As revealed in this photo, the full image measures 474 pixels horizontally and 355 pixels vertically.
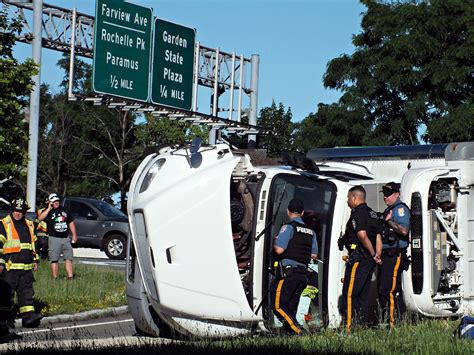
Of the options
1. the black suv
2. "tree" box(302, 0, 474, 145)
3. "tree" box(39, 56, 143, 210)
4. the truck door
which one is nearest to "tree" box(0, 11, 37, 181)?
the black suv

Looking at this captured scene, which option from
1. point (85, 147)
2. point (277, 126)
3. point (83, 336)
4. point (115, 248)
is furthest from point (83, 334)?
point (85, 147)

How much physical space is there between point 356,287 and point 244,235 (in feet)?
4.31

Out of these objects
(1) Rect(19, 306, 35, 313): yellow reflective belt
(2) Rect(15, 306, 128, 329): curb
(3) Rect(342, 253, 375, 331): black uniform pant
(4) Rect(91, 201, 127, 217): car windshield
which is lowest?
(2) Rect(15, 306, 128, 329): curb

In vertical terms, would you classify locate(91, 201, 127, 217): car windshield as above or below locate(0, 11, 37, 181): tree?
below

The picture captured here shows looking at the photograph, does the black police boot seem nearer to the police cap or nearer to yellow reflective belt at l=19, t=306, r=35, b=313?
yellow reflective belt at l=19, t=306, r=35, b=313

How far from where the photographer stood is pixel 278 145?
49.9 meters

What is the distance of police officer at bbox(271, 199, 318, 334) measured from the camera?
11.9 metres

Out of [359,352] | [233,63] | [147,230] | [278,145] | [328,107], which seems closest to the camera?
[359,352]

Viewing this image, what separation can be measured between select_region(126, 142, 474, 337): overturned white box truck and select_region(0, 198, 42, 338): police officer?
85.6 inches

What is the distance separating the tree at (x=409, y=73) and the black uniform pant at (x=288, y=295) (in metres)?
20.9

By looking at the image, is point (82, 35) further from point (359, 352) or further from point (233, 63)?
point (359, 352)

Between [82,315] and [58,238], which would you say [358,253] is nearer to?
[82,315]

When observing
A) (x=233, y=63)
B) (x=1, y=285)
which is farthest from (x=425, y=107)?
(x=1, y=285)

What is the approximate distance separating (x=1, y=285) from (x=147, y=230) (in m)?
3.63
